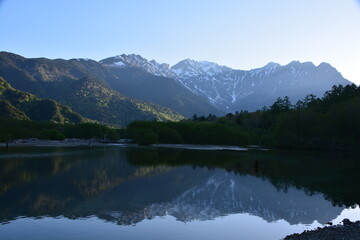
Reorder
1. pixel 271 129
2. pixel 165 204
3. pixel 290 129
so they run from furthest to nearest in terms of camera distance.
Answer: pixel 271 129
pixel 290 129
pixel 165 204

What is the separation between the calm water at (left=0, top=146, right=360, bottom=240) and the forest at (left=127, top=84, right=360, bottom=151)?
207ft

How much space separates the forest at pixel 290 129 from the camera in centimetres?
10422

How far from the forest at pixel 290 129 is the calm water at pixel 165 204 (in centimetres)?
6301

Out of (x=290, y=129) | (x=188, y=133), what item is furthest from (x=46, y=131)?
(x=290, y=129)

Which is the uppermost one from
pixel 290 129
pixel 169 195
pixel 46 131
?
pixel 290 129

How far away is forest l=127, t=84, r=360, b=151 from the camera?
104219 mm

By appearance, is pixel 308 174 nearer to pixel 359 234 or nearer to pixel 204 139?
pixel 359 234

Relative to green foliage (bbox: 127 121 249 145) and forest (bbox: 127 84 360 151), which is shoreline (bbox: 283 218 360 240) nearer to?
forest (bbox: 127 84 360 151)

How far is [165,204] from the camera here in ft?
92.3

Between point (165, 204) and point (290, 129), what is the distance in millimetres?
102148

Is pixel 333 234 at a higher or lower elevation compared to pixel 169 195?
higher

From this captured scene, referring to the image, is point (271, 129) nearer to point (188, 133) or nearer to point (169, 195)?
point (188, 133)

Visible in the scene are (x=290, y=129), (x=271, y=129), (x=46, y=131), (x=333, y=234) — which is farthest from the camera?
(x=46, y=131)

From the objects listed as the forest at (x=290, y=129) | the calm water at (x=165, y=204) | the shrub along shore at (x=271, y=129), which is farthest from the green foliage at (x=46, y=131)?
the calm water at (x=165, y=204)
